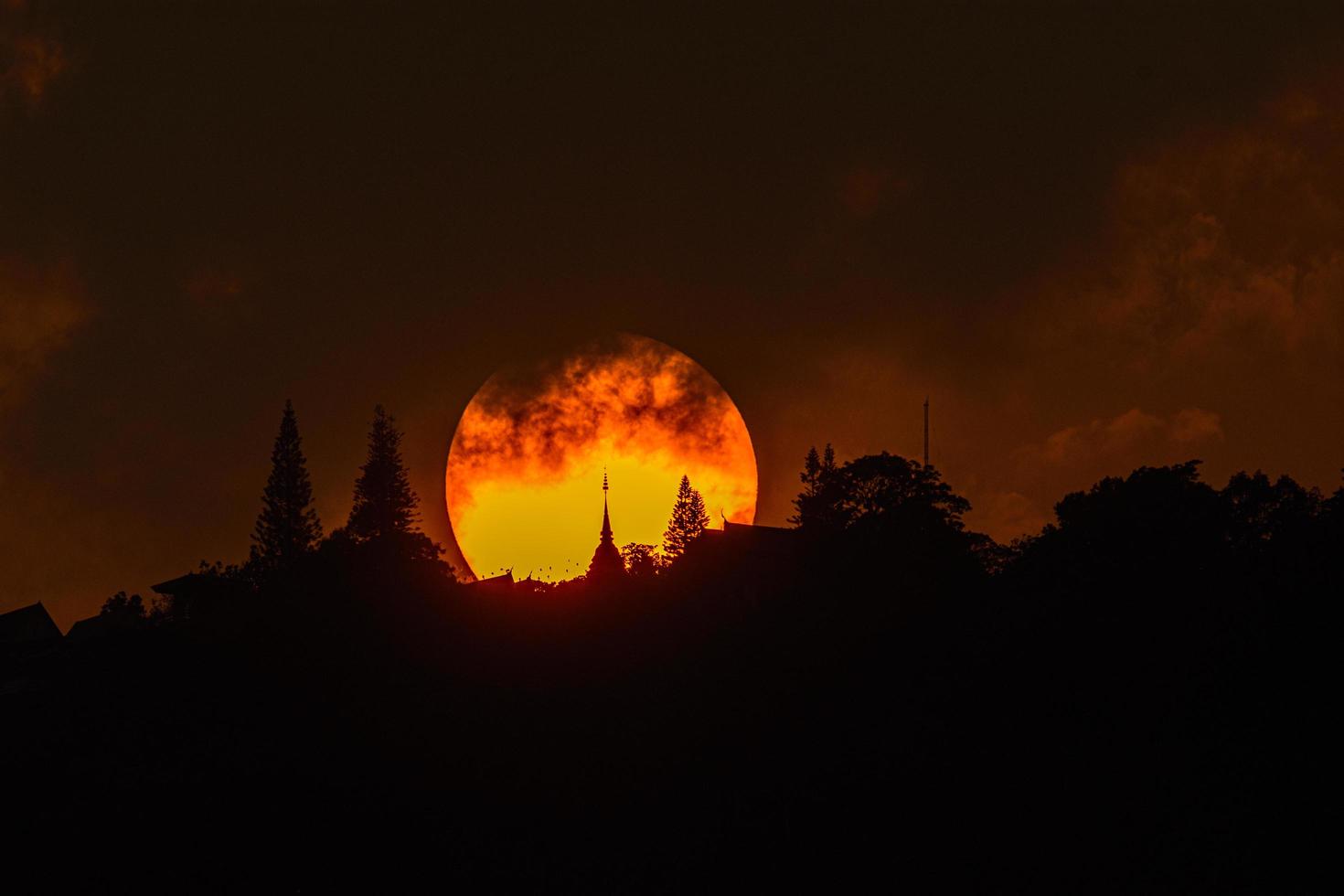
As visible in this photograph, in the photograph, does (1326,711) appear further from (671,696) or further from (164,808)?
(164,808)

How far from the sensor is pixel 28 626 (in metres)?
133

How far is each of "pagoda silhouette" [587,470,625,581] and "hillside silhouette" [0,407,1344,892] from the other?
21.7 metres

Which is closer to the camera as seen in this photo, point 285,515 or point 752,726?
point 752,726

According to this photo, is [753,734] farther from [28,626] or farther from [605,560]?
[28,626]

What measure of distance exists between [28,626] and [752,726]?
251 ft

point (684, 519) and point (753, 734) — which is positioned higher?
point (684, 519)

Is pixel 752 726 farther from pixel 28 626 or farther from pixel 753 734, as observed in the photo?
pixel 28 626

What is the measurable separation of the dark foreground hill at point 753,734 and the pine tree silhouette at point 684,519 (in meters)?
33.5

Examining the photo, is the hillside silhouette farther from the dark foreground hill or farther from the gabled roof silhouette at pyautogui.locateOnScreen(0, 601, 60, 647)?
the gabled roof silhouette at pyautogui.locateOnScreen(0, 601, 60, 647)

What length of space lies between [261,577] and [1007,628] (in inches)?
2314

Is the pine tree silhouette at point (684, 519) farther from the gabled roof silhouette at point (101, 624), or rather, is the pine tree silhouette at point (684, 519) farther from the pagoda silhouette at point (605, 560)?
the gabled roof silhouette at point (101, 624)

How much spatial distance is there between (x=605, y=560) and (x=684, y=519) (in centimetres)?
913

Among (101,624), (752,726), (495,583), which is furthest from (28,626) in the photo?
(752,726)

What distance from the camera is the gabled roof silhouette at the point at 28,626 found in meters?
129
